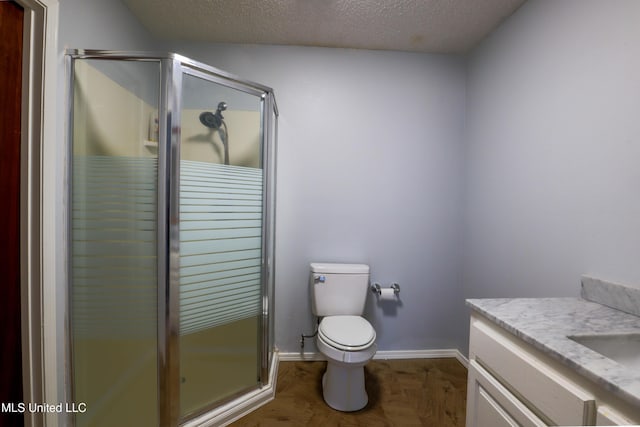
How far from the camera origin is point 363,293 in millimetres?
1789

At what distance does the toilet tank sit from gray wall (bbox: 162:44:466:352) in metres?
0.17

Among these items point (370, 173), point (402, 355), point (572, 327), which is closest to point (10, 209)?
point (370, 173)

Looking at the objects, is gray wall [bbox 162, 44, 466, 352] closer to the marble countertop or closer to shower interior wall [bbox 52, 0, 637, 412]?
shower interior wall [bbox 52, 0, 637, 412]

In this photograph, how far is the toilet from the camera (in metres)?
1.39

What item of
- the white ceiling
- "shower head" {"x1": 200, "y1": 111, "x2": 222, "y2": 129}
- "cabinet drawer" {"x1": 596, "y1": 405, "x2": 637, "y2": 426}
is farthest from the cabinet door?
the white ceiling

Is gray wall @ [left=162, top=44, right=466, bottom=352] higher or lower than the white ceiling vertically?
lower

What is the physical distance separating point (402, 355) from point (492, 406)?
1.24 meters

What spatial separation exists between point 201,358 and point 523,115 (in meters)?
2.27

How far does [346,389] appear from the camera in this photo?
4.81ft

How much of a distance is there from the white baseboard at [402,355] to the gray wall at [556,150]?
60 centimetres

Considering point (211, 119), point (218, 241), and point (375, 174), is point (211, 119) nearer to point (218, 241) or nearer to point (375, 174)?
point (218, 241)

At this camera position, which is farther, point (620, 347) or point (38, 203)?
point (38, 203)

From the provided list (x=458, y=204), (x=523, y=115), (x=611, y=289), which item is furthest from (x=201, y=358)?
(x=523, y=115)

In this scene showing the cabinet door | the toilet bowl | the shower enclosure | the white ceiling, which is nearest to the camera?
the cabinet door
